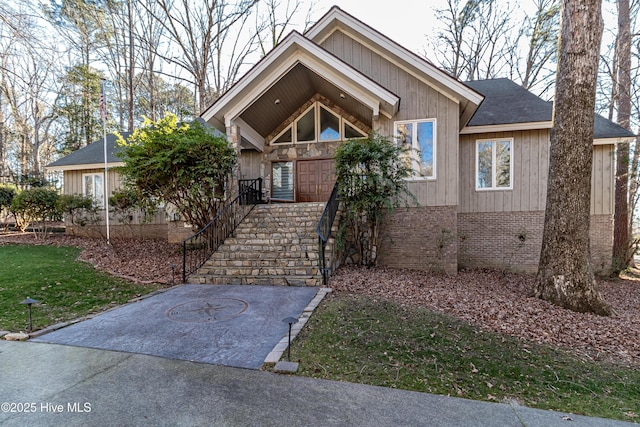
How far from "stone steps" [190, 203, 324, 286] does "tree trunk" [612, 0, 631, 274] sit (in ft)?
32.8

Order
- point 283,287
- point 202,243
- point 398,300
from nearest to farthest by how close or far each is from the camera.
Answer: point 398,300 < point 283,287 < point 202,243

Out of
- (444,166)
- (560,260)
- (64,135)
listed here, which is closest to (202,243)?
(444,166)

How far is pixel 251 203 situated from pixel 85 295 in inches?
209

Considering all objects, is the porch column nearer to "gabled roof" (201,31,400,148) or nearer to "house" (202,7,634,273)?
"house" (202,7,634,273)

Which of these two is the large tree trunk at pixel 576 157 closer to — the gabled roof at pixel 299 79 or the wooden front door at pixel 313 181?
the gabled roof at pixel 299 79

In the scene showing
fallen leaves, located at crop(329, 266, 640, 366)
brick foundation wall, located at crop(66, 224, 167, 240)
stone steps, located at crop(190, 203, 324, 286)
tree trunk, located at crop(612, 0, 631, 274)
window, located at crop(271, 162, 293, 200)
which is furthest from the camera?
brick foundation wall, located at crop(66, 224, 167, 240)

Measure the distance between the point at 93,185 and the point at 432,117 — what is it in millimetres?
14751

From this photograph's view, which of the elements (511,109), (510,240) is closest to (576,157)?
(510,240)

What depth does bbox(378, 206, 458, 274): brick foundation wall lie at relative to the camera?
333 inches

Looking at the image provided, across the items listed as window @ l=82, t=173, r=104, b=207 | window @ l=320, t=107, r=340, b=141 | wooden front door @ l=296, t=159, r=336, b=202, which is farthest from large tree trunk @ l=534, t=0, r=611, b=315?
window @ l=82, t=173, r=104, b=207

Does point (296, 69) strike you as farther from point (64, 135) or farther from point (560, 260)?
point (64, 135)

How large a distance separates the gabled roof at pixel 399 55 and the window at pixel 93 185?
11.4 meters

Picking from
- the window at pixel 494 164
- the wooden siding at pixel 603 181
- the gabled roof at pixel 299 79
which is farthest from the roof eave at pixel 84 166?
the wooden siding at pixel 603 181

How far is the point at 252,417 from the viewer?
7.93 ft
